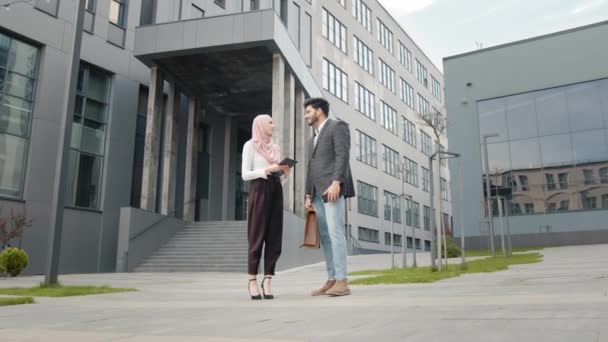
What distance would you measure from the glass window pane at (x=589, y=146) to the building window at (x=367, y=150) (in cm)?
1801

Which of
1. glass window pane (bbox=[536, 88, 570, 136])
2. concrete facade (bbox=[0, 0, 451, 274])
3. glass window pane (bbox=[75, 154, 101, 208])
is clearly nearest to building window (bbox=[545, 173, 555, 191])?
glass window pane (bbox=[536, 88, 570, 136])

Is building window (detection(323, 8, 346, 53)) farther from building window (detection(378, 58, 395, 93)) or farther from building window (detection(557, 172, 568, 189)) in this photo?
building window (detection(557, 172, 568, 189))

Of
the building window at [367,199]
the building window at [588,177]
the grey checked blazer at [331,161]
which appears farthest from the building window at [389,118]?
the grey checked blazer at [331,161]

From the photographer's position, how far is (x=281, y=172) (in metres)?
5.62

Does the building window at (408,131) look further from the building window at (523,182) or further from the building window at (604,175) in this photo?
the building window at (604,175)

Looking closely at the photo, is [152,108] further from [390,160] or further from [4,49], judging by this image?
[390,160]

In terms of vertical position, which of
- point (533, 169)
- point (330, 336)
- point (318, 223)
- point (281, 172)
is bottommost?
point (330, 336)

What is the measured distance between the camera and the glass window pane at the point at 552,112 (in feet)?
96.5

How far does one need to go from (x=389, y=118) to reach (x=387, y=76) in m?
4.47

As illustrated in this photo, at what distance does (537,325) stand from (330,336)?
1.00m

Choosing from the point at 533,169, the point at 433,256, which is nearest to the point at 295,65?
the point at 433,256

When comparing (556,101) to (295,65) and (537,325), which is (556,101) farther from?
(537,325)

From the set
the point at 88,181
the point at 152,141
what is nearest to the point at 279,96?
the point at 152,141

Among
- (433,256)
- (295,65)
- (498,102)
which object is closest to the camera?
(433,256)
